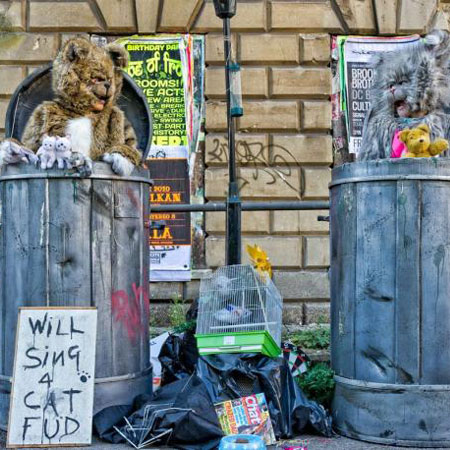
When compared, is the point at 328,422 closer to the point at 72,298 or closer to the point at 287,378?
the point at 287,378

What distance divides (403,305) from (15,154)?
2.35 metres

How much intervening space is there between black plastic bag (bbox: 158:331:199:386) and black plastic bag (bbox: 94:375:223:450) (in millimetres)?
524

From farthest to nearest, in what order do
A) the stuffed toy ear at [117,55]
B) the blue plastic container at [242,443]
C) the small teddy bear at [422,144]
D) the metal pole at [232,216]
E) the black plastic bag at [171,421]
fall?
the metal pole at [232,216]
the stuffed toy ear at [117,55]
the small teddy bear at [422,144]
the black plastic bag at [171,421]
the blue plastic container at [242,443]

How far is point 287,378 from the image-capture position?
4.18 m

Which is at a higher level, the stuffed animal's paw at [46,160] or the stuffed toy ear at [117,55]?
the stuffed toy ear at [117,55]

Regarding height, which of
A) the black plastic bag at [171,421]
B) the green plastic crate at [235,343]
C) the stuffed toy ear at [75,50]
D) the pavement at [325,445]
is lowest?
the pavement at [325,445]

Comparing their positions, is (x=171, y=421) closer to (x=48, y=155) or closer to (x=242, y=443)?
(x=242, y=443)

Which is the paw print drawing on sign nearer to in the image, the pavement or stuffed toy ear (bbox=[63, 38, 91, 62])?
the pavement

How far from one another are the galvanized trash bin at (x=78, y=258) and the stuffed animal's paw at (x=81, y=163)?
0.17ft

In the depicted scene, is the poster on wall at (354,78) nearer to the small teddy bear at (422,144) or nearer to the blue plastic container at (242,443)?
the small teddy bear at (422,144)

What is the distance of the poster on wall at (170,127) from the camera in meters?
8.07

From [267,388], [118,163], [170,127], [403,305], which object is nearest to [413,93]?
[403,305]

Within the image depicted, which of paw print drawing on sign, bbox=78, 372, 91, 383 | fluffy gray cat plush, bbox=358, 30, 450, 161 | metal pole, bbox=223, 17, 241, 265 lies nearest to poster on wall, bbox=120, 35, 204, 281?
metal pole, bbox=223, 17, 241, 265

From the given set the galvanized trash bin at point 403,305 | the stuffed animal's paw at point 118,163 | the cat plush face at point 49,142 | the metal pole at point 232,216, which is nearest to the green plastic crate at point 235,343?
the galvanized trash bin at point 403,305
